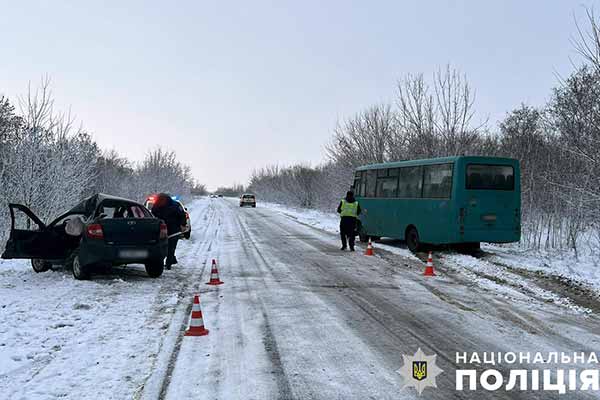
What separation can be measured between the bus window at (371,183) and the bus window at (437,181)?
3381 mm

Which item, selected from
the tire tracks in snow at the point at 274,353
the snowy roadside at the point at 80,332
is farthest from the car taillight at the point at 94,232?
the tire tracks in snow at the point at 274,353

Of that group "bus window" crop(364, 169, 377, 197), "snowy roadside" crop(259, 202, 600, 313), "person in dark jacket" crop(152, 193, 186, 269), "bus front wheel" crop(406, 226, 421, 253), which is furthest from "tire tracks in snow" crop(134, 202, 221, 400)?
"bus window" crop(364, 169, 377, 197)

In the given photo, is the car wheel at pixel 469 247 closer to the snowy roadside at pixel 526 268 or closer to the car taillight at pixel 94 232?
the snowy roadside at pixel 526 268

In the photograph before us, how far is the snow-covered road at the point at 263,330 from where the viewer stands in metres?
4.43

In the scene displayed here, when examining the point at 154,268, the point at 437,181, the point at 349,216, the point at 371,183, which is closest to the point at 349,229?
the point at 349,216

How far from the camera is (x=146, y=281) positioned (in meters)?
9.70

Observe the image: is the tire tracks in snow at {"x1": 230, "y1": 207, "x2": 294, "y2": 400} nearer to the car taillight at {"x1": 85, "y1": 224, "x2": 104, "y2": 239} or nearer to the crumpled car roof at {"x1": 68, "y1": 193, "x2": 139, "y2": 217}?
the car taillight at {"x1": 85, "y1": 224, "x2": 104, "y2": 239}

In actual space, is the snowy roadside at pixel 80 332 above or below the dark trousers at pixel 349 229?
below

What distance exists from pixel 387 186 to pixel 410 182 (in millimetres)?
1546

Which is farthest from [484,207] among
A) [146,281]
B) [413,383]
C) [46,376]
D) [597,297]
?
[46,376]

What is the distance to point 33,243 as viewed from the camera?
9.60 meters

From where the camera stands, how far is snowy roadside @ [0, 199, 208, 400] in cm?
441

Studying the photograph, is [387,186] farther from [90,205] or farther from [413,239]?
[90,205]

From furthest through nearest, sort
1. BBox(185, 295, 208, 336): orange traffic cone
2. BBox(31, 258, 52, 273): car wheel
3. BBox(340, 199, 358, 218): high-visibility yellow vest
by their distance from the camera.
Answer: BBox(340, 199, 358, 218): high-visibility yellow vest
BBox(31, 258, 52, 273): car wheel
BBox(185, 295, 208, 336): orange traffic cone
